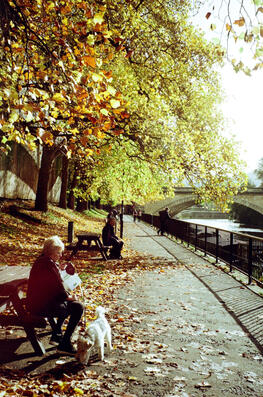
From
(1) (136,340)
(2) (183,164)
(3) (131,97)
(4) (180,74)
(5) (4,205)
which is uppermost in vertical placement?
(4) (180,74)

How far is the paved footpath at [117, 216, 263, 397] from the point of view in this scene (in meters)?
3.51

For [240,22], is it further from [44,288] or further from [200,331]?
[200,331]

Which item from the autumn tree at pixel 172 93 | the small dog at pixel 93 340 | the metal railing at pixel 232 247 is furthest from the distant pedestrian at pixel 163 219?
the small dog at pixel 93 340

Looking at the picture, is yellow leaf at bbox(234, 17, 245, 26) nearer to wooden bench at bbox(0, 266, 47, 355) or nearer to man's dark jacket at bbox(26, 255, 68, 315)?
man's dark jacket at bbox(26, 255, 68, 315)

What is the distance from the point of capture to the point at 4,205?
16500 mm

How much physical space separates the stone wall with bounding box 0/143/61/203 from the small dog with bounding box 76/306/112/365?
1274 centimetres

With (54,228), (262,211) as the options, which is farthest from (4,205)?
(262,211)

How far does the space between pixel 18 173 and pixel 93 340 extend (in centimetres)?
1608

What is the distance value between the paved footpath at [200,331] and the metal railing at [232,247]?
2.07 feet

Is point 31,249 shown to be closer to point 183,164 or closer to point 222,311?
point 183,164

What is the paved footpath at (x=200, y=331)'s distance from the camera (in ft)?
11.5

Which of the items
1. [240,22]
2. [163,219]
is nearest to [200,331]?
[240,22]

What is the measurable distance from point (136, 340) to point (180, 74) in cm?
1110

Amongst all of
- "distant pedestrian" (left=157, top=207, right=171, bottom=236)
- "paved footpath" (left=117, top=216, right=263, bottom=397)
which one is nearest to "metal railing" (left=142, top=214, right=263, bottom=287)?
"paved footpath" (left=117, top=216, right=263, bottom=397)
